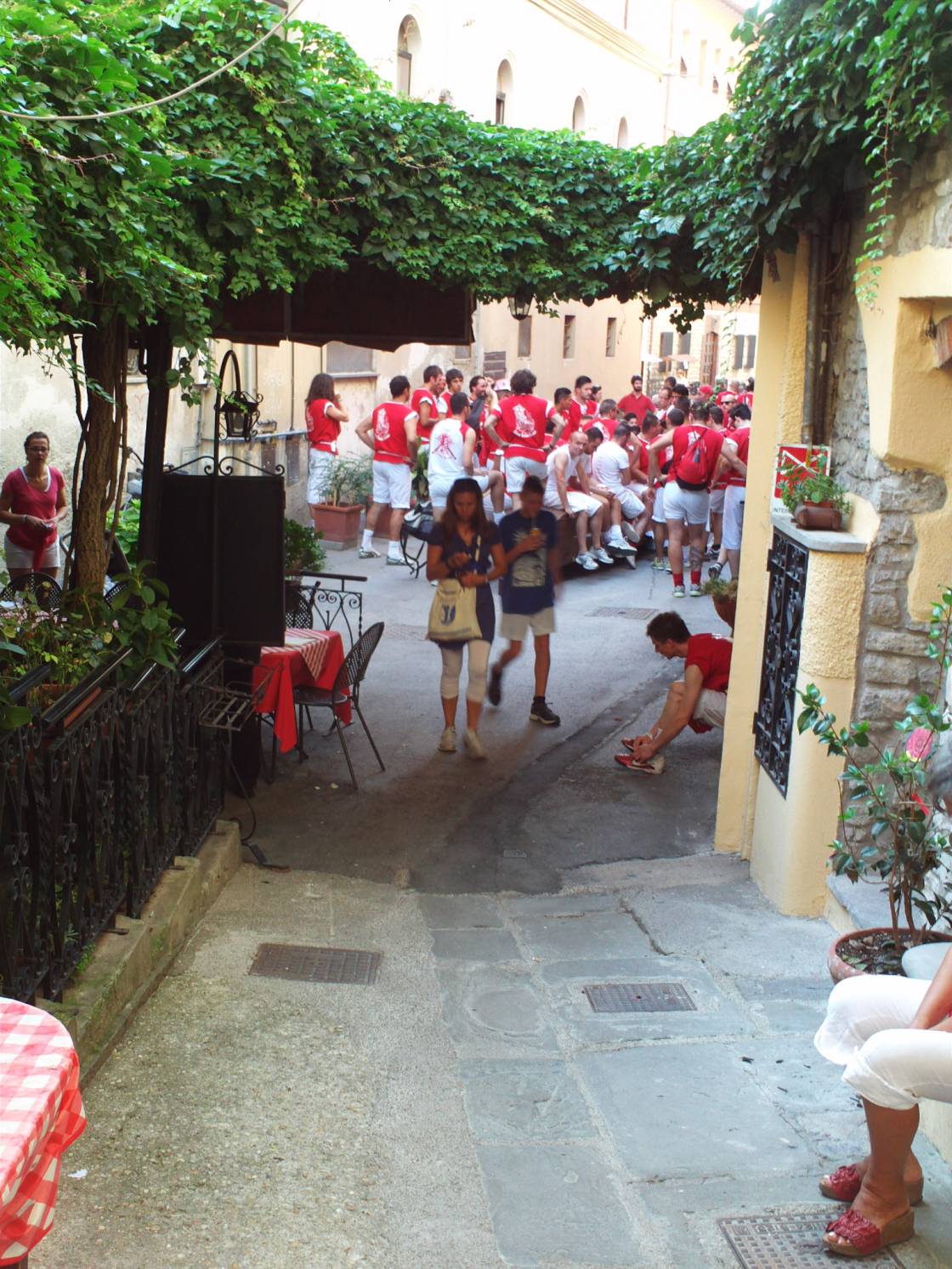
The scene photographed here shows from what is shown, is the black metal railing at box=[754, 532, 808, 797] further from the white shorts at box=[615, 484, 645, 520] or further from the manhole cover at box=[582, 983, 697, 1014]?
the white shorts at box=[615, 484, 645, 520]

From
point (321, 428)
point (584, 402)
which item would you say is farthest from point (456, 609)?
point (584, 402)

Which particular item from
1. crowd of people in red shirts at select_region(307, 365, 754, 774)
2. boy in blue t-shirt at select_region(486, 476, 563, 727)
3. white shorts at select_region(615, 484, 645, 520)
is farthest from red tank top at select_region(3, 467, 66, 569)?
white shorts at select_region(615, 484, 645, 520)

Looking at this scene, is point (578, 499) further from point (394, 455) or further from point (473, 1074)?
point (473, 1074)

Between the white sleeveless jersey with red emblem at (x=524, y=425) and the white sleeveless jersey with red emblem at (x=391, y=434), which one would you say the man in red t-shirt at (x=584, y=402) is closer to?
the white sleeveless jersey with red emblem at (x=524, y=425)

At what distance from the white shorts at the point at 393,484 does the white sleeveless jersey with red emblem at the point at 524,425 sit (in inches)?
47.4

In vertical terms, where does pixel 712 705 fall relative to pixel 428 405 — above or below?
below

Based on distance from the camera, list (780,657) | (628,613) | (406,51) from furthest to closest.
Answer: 1. (406,51)
2. (628,613)
3. (780,657)

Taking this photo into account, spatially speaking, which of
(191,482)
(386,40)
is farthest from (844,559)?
(386,40)

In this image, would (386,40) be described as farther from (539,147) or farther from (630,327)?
(539,147)

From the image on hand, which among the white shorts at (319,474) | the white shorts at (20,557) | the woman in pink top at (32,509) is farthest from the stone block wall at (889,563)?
the white shorts at (319,474)

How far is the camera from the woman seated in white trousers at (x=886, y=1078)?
129 inches

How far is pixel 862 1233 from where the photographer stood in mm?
3426

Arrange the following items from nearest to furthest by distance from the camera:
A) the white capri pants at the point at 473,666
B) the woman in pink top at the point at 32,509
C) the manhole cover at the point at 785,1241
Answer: the manhole cover at the point at 785,1241
the white capri pants at the point at 473,666
the woman in pink top at the point at 32,509

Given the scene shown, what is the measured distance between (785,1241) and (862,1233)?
0.66 ft
